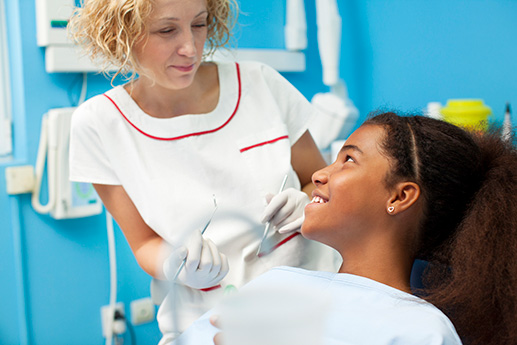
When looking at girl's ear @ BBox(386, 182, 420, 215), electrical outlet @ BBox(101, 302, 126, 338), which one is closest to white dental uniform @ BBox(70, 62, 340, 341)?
girl's ear @ BBox(386, 182, 420, 215)

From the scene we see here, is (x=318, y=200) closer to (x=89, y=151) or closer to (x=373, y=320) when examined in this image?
(x=373, y=320)

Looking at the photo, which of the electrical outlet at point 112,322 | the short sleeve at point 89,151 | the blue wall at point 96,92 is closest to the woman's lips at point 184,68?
the short sleeve at point 89,151

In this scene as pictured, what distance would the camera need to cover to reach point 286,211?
127 cm

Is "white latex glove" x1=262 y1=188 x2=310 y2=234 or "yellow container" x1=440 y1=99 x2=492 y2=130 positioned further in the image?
"yellow container" x1=440 y1=99 x2=492 y2=130

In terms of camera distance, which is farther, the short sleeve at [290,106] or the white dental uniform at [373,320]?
the short sleeve at [290,106]

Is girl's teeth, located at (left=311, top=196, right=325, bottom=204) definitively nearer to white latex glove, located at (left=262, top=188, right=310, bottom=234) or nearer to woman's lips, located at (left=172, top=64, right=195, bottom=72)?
white latex glove, located at (left=262, top=188, right=310, bottom=234)

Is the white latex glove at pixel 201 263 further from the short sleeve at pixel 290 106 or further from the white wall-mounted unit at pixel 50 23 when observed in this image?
the white wall-mounted unit at pixel 50 23

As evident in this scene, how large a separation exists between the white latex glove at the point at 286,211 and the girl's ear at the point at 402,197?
215 millimetres

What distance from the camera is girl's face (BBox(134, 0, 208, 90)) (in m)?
1.29

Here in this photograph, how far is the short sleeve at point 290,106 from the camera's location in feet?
5.08

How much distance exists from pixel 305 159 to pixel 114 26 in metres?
0.62

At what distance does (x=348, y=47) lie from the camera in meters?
3.01

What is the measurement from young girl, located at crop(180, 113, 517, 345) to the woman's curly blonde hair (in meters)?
0.55

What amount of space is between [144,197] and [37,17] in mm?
1207
